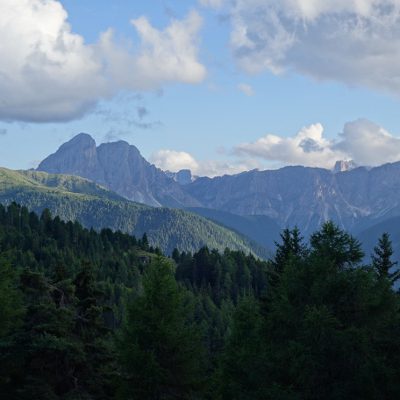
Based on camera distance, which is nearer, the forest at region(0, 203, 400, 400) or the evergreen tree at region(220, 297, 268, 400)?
the forest at region(0, 203, 400, 400)

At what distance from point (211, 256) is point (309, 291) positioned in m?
165

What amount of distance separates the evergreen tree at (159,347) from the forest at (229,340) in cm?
6

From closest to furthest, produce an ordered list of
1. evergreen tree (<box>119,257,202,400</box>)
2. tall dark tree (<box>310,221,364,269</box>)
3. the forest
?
the forest
tall dark tree (<box>310,221,364,269</box>)
evergreen tree (<box>119,257,202,400</box>)

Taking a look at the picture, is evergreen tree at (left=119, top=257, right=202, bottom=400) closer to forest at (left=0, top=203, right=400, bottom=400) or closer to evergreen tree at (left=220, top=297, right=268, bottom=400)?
forest at (left=0, top=203, right=400, bottom=400)

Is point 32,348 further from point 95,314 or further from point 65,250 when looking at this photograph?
point 65,250

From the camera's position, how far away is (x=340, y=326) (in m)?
31.5

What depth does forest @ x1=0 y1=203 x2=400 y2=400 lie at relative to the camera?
1194 inches

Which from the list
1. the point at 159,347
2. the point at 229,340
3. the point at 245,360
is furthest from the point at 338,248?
the point at 229,340

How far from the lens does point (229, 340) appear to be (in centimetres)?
4956

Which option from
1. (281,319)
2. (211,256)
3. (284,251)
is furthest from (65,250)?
(281,319)

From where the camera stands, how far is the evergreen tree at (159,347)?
38125mm

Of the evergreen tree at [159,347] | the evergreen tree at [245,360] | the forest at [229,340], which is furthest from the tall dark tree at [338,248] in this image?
the evergreen tree at [159,347]

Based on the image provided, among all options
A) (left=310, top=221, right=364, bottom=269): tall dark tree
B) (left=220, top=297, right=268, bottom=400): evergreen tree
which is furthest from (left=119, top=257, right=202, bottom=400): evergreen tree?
(left=310, top=221, right=364, bottom=269): tall dark tree

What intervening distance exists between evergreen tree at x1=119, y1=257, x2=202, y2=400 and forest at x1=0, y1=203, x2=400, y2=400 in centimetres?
6
